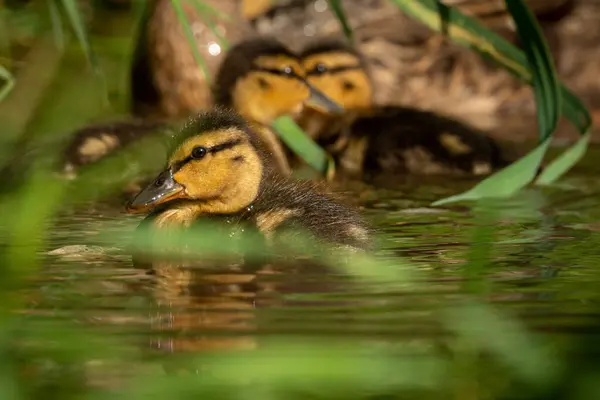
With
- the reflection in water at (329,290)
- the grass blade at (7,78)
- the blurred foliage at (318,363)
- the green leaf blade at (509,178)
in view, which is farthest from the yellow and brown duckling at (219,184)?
the blurred foliage at (318,363)

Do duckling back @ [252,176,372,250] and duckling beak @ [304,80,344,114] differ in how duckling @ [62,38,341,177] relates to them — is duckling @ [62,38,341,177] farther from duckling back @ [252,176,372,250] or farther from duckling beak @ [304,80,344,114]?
duckling back @ [252,176,372,250]

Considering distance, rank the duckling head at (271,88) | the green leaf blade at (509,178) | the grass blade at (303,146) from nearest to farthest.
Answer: the green leaf blade at (509,178) → the grass blade at (303,146) → the duckling head at (271,88)

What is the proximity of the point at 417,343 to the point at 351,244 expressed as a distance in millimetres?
716

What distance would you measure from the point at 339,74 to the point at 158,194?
194 centimetres

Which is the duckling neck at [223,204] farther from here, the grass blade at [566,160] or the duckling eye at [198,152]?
the grass blade at [566,160]

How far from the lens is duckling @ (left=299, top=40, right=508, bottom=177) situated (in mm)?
4062

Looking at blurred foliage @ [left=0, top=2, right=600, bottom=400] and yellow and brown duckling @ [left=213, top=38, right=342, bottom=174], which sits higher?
yellow and brown duckling @ [left=213, top=38, right=342, bottom=174]

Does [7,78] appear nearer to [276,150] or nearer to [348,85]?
[276,150]

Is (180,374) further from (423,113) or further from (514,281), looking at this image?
(423,113)

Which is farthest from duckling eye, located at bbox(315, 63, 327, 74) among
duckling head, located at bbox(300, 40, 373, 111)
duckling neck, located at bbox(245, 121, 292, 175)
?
duckling neck, located at bbox(245, 121, 292, 175)

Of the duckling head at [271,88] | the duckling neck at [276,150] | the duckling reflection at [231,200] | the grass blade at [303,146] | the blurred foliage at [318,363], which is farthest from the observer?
the duckling head at [271,88]

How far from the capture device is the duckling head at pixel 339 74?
4.75 meters

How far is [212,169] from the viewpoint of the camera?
2.99m

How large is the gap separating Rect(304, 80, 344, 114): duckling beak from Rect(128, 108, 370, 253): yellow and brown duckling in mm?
1580
